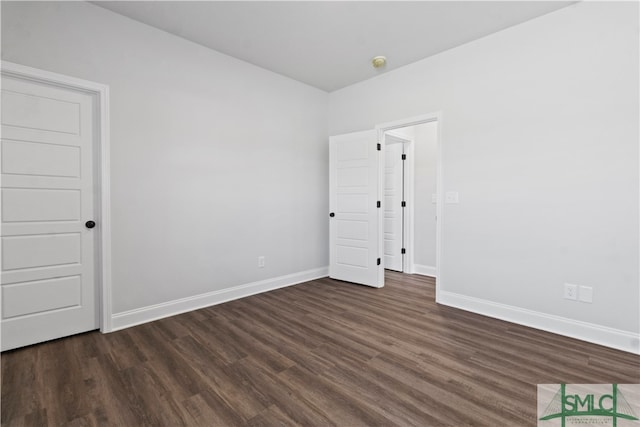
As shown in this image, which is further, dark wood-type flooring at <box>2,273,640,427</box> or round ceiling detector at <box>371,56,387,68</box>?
round ceiling detector at <box>371,56,387,68</box>

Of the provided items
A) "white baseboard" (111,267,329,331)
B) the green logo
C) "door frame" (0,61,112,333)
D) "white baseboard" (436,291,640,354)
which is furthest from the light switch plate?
"door frame" (0,61,112,333)

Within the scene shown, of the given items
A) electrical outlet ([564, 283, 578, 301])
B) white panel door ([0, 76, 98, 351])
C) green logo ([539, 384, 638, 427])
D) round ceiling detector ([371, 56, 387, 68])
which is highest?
round ceiling detector ([371, 56, 387, 68])

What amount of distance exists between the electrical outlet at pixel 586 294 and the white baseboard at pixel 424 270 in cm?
218

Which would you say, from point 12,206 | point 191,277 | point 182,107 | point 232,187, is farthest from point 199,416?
point 182,107

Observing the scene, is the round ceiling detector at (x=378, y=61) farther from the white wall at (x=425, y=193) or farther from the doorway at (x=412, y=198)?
the white wall at (x=425, y=193)

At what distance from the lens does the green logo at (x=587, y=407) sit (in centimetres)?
158

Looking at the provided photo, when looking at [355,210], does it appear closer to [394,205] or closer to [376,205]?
[376,205]

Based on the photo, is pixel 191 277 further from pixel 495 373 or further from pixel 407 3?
pixel 407 3

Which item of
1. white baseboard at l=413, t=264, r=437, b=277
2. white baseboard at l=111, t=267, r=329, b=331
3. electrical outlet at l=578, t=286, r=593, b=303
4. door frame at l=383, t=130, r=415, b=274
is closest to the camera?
electrical outlet at l=578, t=286, r=593, b=303

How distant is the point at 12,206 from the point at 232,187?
5.97 feet

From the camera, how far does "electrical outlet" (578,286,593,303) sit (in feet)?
8.16

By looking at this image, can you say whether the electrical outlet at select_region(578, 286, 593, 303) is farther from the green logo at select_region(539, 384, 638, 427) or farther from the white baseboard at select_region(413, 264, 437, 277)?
the white baseboard at select_region(413, 264, 437, 277)

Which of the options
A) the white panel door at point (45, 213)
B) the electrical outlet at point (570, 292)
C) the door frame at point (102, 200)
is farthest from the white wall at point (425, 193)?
the white panel door at point (45, 213)

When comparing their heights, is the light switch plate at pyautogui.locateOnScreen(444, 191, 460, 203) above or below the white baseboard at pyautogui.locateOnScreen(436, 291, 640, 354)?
above
